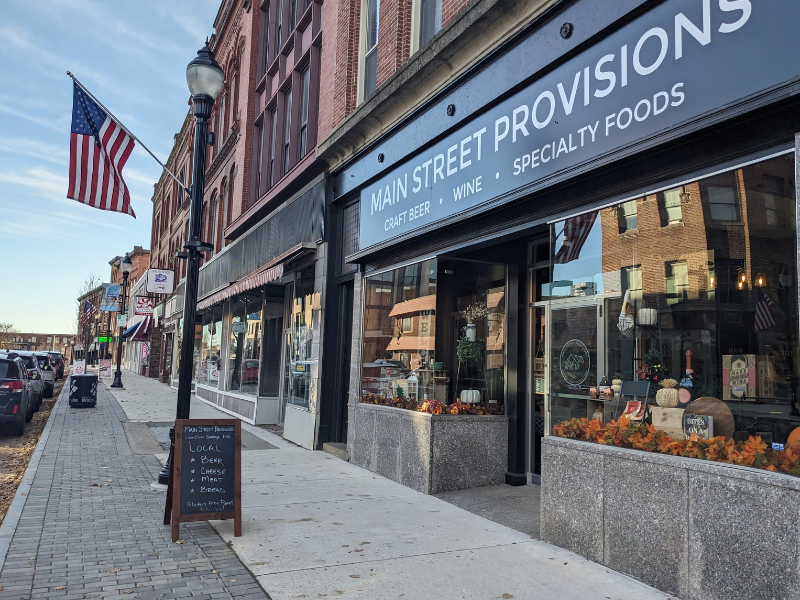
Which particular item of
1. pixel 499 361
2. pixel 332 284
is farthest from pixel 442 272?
pixel 332 284

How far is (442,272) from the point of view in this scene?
903cm

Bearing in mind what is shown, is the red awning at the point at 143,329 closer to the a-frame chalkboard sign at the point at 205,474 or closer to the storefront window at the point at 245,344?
the storefront window at the point at 245,344

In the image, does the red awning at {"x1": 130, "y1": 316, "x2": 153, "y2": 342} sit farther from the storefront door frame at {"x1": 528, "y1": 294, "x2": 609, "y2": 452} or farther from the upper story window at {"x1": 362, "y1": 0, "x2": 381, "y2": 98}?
the storefront door frame at {"x1": 528, "y1": 294, "x2": 609, "y2": 452}

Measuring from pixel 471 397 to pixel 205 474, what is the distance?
12.5 ft

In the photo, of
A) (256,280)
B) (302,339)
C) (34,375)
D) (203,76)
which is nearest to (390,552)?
(203,76)

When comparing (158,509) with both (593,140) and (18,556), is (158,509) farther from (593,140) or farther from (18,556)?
(593,140)

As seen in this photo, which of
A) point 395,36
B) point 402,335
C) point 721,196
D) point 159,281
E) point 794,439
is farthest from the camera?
point 159,281

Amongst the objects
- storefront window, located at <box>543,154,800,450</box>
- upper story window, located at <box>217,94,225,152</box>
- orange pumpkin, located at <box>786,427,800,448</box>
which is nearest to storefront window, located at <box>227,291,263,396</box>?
upper story window, located at <box>217,94,225,152</box>

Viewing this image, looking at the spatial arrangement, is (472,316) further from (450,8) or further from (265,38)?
(265,38)

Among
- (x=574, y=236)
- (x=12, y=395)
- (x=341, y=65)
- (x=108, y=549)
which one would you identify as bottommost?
(x=108, y=549)

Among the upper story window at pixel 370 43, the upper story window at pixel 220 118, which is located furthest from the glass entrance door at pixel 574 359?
the upper story window at pixel 220 118

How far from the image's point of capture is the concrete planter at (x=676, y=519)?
3.94 metres

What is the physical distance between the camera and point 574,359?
21.7 feet

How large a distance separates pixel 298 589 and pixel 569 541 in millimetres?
2444
